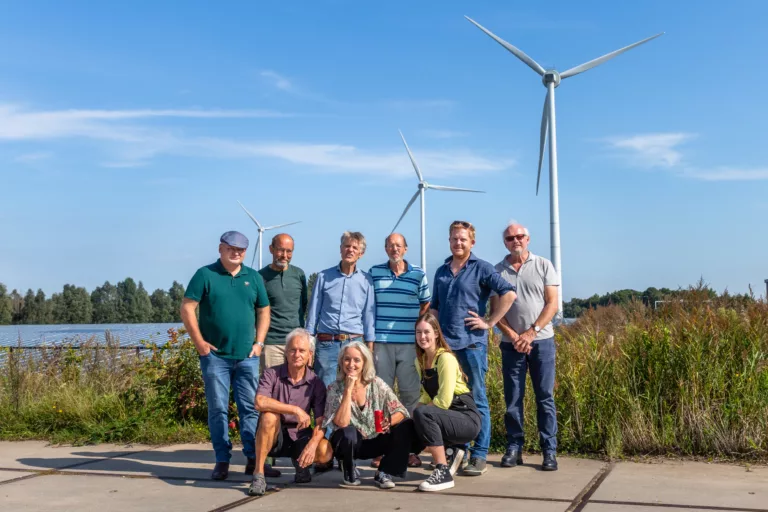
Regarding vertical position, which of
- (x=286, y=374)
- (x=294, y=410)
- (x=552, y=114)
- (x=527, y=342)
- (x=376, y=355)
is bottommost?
(x=294, y=410)

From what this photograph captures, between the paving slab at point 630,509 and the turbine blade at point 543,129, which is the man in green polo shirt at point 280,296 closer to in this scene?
the paving slab at point 630,509

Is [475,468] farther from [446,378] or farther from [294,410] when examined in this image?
[294,410]

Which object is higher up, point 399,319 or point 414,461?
point 399,319

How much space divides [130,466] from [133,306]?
63.1m

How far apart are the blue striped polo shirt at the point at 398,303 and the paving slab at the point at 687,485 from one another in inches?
74.4

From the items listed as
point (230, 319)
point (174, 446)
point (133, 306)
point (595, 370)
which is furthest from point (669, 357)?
point (133, 306)

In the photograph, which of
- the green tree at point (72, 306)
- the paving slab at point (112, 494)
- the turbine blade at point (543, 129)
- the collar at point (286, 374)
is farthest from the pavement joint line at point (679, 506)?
the green tree at point (72, 306)

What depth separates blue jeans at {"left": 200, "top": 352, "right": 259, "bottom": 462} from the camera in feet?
20.7

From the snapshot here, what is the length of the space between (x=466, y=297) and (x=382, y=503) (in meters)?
1.73

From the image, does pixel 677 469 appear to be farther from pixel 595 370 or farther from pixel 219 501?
pixel 219 501

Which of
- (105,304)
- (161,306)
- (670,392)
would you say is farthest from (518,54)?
(105,304)

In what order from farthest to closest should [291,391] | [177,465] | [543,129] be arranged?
[543,129] < [177,465] < [291,391]

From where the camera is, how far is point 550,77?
19.1 m

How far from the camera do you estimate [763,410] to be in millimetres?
6559
